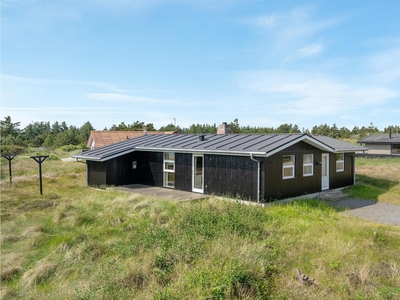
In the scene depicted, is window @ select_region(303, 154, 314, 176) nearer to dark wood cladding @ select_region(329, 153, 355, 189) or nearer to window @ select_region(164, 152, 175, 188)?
dark wood cladding @ select_region(329, 153, 355, 189)

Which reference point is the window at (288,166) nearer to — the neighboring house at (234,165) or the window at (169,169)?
the neighboring house at (234,165)

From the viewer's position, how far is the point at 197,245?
19.1ft

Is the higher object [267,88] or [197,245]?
[267,88]

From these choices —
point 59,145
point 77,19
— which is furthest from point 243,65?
point 59,145

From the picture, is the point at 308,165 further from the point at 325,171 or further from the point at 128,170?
the point at 128,170

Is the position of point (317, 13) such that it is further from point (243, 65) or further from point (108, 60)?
point (108, 60)

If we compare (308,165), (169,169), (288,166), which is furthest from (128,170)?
(308,165)

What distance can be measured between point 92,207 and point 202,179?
510 cm

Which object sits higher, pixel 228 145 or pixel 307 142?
pixel 307 142

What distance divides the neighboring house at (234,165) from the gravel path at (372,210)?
162 centimetres

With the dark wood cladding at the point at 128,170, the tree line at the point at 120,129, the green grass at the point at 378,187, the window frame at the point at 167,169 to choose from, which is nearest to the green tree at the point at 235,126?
the tree line at the point at 120,129

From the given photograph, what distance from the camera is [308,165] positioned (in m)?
13.2

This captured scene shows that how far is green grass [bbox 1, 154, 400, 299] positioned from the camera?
180 inches

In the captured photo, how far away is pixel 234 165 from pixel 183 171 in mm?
3110
